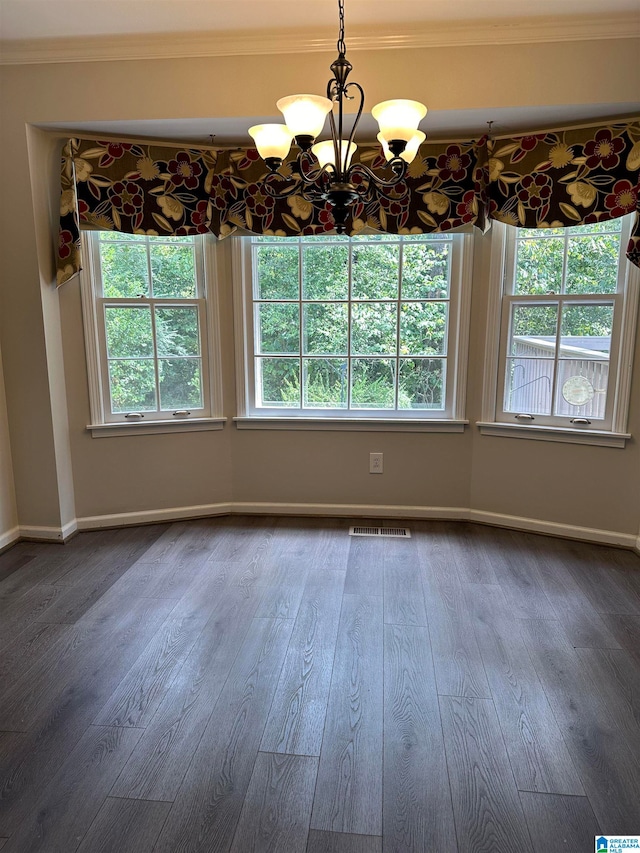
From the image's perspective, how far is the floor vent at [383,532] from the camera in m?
3.43

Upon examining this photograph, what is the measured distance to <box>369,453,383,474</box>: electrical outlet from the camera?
3.65 m

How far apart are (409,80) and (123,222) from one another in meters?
1.78

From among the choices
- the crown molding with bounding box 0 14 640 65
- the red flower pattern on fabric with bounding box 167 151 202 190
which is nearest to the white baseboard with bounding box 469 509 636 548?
the crown molding with bounding box 0 14 640 65

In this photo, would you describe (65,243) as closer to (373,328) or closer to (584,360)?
(373,328)

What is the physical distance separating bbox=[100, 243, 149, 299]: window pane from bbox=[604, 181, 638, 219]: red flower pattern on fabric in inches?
107

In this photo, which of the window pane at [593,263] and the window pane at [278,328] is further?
the window pane at [278,328]

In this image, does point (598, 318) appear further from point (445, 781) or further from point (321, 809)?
point (321, 809)

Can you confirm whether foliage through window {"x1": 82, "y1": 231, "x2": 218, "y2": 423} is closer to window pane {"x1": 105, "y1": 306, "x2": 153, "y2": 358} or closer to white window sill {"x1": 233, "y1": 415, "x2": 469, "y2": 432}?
window pane {"x1": 105, "y1": 306, "x2": 153, "y2": 358}

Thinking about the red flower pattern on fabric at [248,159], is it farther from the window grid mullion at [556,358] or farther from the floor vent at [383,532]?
the floor vent at [383,532]

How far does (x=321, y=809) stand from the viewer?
1.53 metres

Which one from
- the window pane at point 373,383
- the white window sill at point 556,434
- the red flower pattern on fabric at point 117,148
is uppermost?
the red flower pattern on fabric at point 117,148

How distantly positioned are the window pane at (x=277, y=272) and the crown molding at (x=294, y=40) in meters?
1.08

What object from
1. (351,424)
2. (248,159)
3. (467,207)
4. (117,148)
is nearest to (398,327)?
(351,424)

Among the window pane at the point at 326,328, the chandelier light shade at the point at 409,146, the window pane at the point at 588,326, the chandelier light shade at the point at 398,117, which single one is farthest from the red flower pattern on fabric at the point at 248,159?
the window pane at the point at 588,326
